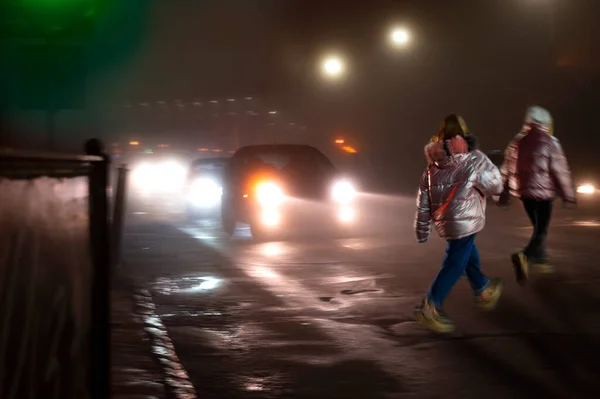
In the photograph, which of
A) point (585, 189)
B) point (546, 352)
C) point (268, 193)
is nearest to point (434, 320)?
point (546, 352)

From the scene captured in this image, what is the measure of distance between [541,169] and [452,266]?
2.32 m

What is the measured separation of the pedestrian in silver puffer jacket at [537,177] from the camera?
29.6ft

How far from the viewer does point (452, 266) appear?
7219 mm

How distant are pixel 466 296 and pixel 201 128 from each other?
2308 inches

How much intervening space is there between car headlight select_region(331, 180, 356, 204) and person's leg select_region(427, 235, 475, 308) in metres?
8.62

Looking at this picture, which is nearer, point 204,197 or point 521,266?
point 521,266

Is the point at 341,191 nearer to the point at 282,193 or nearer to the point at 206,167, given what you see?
the point at 282,193

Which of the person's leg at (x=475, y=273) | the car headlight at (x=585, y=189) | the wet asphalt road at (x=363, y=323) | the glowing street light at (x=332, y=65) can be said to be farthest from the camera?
the glowing street light at (x=332, y=65)

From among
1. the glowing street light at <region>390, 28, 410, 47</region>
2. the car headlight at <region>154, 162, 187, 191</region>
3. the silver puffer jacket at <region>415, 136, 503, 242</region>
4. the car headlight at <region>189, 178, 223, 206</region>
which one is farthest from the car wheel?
the car headlight at <region>154, 162, 187, 191</region>

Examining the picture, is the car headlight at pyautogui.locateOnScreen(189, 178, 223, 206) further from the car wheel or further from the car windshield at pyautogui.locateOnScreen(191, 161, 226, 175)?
the car wheel

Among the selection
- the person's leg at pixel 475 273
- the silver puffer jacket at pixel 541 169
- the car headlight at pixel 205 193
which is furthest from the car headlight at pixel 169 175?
the person's leg at pixel 475 273

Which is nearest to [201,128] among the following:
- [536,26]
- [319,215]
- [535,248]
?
[536,26]

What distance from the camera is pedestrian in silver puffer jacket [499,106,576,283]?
9.01m

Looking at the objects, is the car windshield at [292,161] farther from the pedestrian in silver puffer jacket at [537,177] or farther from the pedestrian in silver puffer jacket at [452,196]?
the pedestrian in silver puffer jacket at [452,196]
